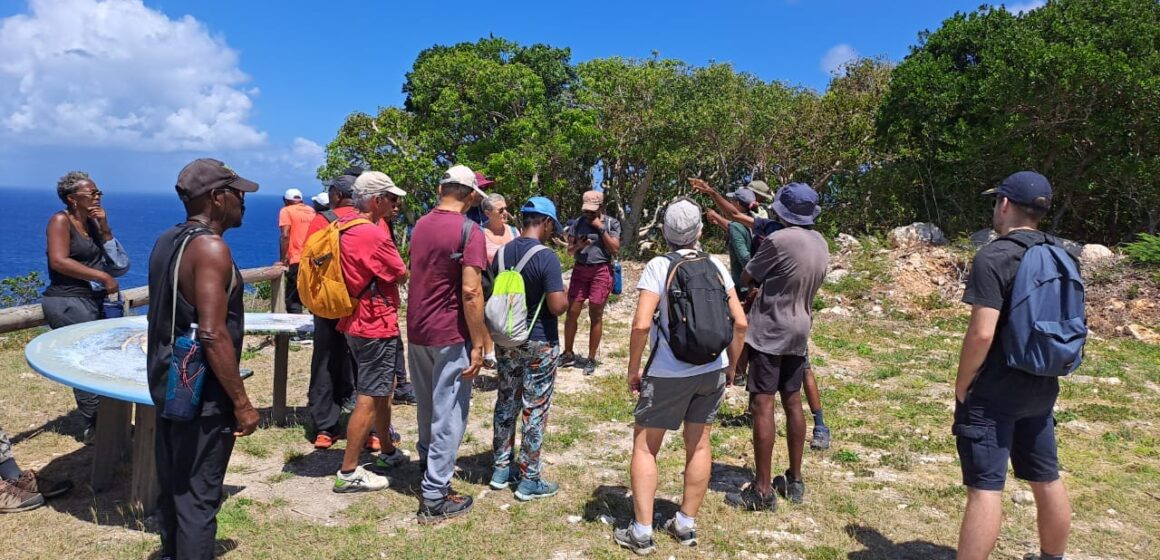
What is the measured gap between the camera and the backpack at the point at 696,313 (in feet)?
11.8

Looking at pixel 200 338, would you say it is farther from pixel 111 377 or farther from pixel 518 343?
pixel 518 343

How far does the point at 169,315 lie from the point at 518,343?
1.91m

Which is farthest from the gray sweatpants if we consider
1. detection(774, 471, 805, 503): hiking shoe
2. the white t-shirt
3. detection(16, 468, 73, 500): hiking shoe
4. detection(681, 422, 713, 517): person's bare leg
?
detection(16, 468, 73, 500): hiking shoe

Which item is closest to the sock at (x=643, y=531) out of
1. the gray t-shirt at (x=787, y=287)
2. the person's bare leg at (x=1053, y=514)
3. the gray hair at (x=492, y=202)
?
the gray t-shirt at (x=787, y=287)

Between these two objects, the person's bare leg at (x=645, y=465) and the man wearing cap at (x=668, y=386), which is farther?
the person's bare leg at (x=645, y=465)

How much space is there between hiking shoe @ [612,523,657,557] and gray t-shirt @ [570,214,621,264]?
12.7 feet

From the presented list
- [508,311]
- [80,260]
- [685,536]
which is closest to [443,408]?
[508,311]

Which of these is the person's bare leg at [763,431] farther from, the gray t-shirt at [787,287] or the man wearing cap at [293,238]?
the man wearing cap at [293,238]

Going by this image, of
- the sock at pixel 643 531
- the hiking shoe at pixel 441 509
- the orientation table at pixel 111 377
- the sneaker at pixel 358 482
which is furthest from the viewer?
the sneaker at pixel 358 482

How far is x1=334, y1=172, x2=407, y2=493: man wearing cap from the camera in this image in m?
4.46

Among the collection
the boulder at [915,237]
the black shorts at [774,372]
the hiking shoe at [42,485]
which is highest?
the boulder at [915,237]

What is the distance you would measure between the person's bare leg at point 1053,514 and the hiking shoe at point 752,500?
1.45 m

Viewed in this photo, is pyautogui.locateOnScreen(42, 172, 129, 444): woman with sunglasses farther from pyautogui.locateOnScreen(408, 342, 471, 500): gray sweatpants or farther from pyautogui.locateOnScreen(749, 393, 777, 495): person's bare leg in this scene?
pyautogui.locateOnScreen(749, 393, 777, 495): person's bare leg

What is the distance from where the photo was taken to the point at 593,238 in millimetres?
7473
